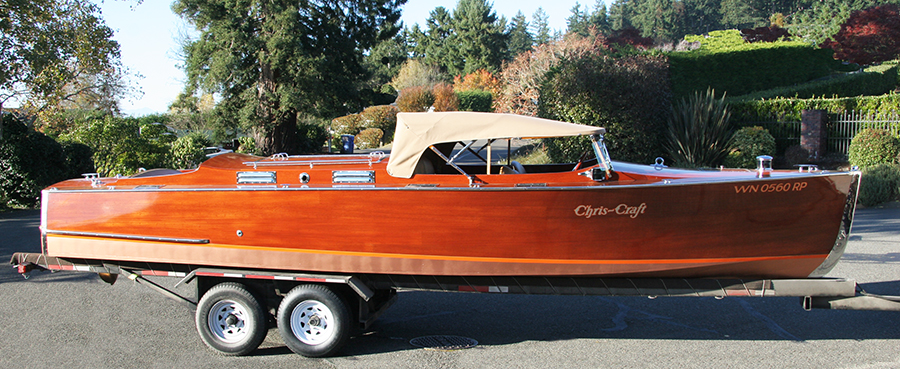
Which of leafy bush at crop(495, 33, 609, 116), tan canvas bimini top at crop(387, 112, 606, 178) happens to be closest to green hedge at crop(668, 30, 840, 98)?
leafy bush at crop(495, 33, 609, 116)

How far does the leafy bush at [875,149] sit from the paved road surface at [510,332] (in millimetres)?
7264

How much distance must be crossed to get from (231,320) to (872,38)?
3668 cm

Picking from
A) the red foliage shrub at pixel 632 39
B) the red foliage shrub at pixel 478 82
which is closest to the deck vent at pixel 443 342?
the red foliage shrub at pixel 478 82

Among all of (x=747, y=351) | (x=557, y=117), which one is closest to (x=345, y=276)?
(x=747, y=351)

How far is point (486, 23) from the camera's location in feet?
204

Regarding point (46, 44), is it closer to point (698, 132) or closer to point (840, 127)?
point (698, 132)

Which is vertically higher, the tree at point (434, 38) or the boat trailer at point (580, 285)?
the tree at point (434, 38)

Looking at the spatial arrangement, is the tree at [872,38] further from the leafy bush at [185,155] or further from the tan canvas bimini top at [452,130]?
the tan canvas bimini top at [452,130]

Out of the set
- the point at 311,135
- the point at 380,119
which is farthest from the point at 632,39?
the point at 311,135

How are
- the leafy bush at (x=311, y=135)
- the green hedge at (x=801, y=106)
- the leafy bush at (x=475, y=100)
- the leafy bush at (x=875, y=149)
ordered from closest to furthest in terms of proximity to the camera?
the leafy bush at (x=875, y=149) < the green hedge at (x=801, y=106) < the leafy bush at (x=311, y=135) < the leafy bush at (x=475, y=100)

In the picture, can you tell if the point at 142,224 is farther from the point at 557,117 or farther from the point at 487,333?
the point at 557,117

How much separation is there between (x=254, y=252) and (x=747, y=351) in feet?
13.9

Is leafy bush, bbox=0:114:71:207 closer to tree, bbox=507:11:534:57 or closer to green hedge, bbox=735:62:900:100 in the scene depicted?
green hedge, bbox=735:62:900:100

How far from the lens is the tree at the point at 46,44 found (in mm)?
13969
